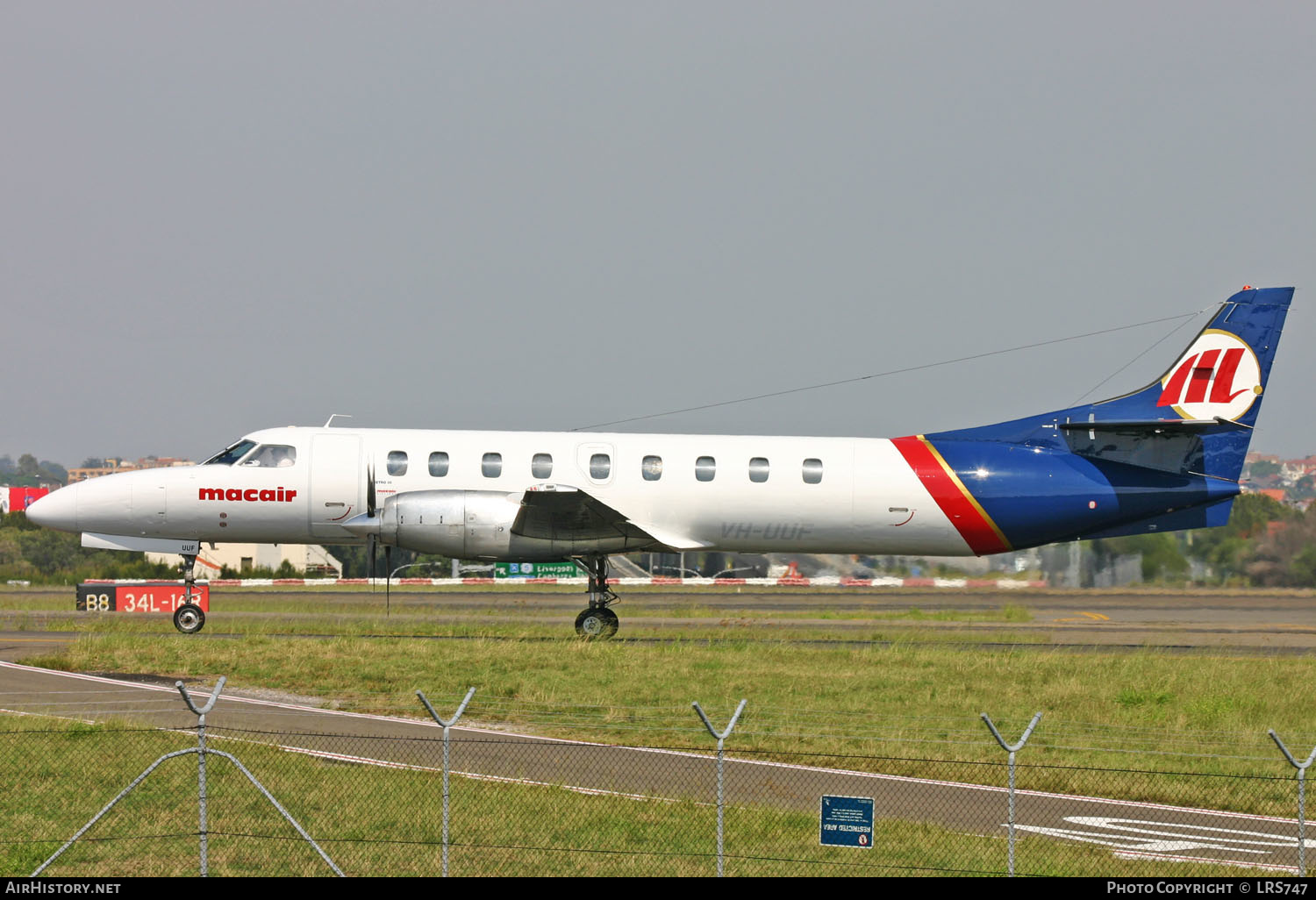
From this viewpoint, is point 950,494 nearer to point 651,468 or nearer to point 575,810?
point 651,468

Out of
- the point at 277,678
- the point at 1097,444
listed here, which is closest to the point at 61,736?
the point at 277,678

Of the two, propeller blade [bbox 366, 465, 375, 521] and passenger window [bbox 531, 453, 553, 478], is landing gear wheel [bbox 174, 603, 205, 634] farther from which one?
propeller blade [bbox 366, 465, 375, 521]

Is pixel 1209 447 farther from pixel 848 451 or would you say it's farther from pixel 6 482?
pixel 6 482

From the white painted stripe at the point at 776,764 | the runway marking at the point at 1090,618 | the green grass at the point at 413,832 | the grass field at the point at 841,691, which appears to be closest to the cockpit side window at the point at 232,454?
the grass field at the point at 841,691

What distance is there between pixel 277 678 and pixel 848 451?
1269 centimetres

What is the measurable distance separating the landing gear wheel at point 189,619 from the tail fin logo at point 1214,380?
13.2 meters

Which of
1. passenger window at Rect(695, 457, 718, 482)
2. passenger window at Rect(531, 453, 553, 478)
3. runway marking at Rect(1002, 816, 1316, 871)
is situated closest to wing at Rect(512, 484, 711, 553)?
passenger window at Rect(531, 453, 553, 478)

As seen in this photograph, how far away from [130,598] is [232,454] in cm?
1440

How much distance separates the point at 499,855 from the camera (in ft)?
36.8

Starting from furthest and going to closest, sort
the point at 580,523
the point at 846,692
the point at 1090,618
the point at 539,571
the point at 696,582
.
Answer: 1. the point at 539,571
2. the point at 696,582
3. the point at 1090,618
4. the point at 580,523
5. the point at 846,692

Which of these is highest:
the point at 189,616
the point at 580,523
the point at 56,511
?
the point at 56,511

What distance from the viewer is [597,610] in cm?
2650

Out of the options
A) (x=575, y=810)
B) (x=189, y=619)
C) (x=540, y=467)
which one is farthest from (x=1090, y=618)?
(x=575, y=810)

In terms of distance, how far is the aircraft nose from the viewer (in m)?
27.0
